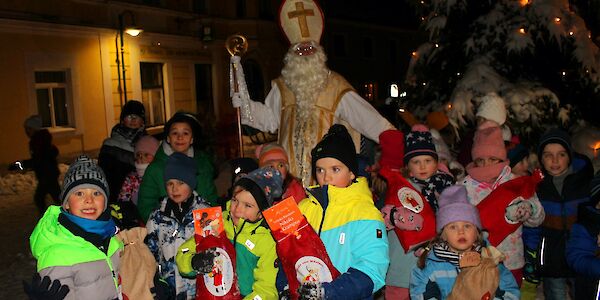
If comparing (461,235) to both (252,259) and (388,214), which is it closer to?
(388,214)

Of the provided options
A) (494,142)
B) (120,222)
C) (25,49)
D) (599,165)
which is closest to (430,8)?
(599,165)

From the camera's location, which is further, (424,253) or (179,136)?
(179,136)

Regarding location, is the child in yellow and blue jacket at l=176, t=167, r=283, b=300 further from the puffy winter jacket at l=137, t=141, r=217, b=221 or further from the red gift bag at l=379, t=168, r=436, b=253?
the puffy winter jacket at l=137, t=141, r=217, b=221

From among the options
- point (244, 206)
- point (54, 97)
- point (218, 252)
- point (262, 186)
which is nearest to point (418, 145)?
point (262, 186)

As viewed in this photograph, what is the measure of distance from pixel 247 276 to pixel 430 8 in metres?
7.26

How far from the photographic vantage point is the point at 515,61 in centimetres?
861

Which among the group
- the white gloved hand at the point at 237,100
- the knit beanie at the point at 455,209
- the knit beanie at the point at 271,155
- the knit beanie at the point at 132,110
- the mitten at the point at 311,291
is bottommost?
the mitten at the point at 311,291

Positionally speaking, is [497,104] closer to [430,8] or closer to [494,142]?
[494,142]

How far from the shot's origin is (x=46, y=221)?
305 centimetres

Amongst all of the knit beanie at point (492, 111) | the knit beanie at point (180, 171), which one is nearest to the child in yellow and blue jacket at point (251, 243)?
the knit beanie at point (180, 171)

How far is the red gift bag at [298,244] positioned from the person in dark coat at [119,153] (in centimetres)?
353

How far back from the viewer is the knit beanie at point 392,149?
14.3 ft

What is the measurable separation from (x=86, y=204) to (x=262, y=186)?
1.00m

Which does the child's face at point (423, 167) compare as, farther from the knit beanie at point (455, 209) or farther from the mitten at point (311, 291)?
the mitten at point (311, 291)
